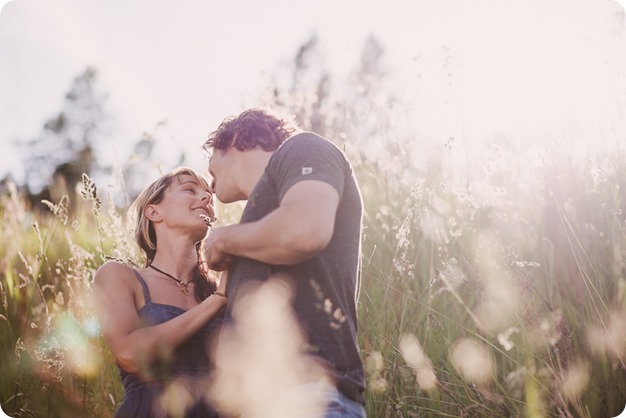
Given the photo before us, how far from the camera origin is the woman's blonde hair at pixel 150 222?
8.99 ft

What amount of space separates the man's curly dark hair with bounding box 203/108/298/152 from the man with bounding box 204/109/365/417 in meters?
0.29

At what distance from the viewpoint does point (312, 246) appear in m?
1.47

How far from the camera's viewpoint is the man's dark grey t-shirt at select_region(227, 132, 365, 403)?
1521 mm

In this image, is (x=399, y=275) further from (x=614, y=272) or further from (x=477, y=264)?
(x=614, y=272)

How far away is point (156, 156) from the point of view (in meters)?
3.11

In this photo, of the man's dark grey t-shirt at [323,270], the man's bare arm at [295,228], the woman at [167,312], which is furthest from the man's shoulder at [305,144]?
the woman at [167,312]

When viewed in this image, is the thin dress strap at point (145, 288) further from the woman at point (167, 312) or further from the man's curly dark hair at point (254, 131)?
the man's curly dark hair at point (254, 131)

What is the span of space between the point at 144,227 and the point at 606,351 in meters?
1.85

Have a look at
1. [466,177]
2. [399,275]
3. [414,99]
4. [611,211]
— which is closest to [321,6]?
[414,99]

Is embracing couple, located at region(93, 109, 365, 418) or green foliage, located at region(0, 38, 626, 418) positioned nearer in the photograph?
embracing couple, located at region(93, 109, 365, 418)

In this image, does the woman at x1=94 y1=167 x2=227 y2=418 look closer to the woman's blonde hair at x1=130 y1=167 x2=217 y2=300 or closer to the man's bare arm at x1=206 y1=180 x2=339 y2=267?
the woman's blonde hair at x1=130 y1=167 x2=217 y2=300

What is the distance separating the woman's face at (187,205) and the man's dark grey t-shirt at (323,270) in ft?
3.44

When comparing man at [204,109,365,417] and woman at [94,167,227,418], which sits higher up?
man at [204,109,365,417]

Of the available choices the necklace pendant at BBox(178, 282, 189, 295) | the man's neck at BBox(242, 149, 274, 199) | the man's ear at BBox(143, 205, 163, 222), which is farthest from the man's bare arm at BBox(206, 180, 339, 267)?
the man's ear at BBox(143, 205, 163, 222)
